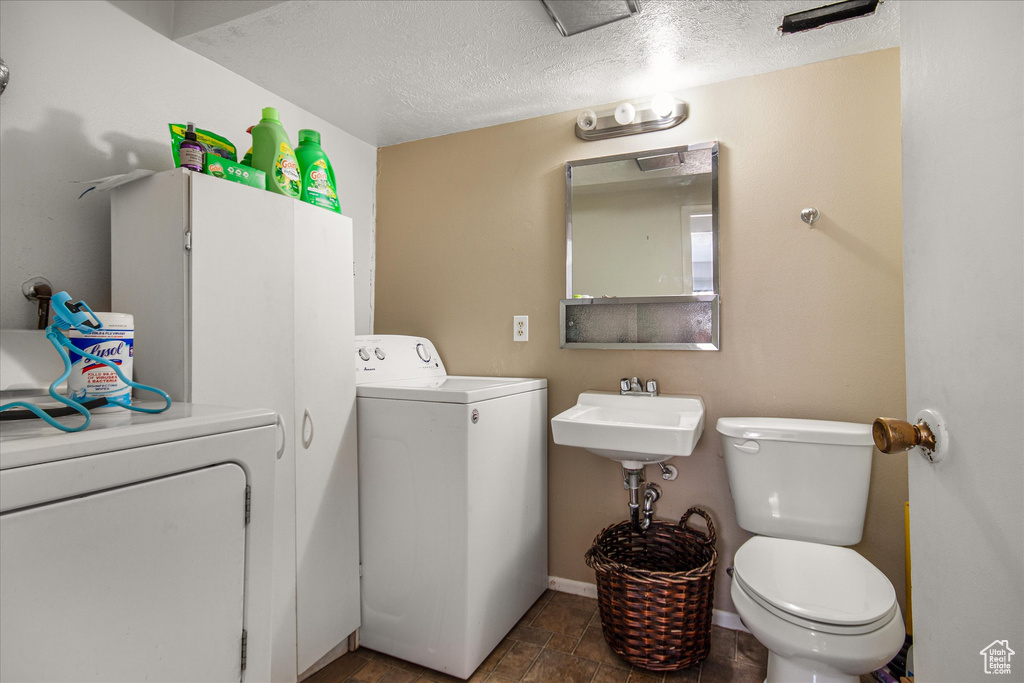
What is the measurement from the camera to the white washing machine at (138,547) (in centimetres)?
67

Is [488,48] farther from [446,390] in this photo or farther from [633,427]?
[633,427]

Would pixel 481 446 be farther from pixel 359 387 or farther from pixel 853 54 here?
pixel 853 54

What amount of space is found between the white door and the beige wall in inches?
48.3

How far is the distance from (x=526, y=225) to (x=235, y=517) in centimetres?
170

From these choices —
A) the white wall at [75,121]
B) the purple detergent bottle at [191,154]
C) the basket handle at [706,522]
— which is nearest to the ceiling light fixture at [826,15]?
the purple detergent bottle at [191,154]

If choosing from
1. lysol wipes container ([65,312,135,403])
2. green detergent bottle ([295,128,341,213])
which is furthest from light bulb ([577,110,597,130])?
lysol wipes container ([65,312,135,403])

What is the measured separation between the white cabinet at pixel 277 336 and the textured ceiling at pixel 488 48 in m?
0.60

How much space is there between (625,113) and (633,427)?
4.07 ft

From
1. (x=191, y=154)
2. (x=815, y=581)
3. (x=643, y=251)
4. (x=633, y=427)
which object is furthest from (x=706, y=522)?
(x=191, y=154)

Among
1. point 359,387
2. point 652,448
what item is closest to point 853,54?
point 652,448

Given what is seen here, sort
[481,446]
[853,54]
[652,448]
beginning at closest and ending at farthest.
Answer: [652,448], [481,446], [853,54]

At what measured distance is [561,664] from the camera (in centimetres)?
170

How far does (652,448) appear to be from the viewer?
155 cm

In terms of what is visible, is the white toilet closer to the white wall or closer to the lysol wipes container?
the lysol wipes container
